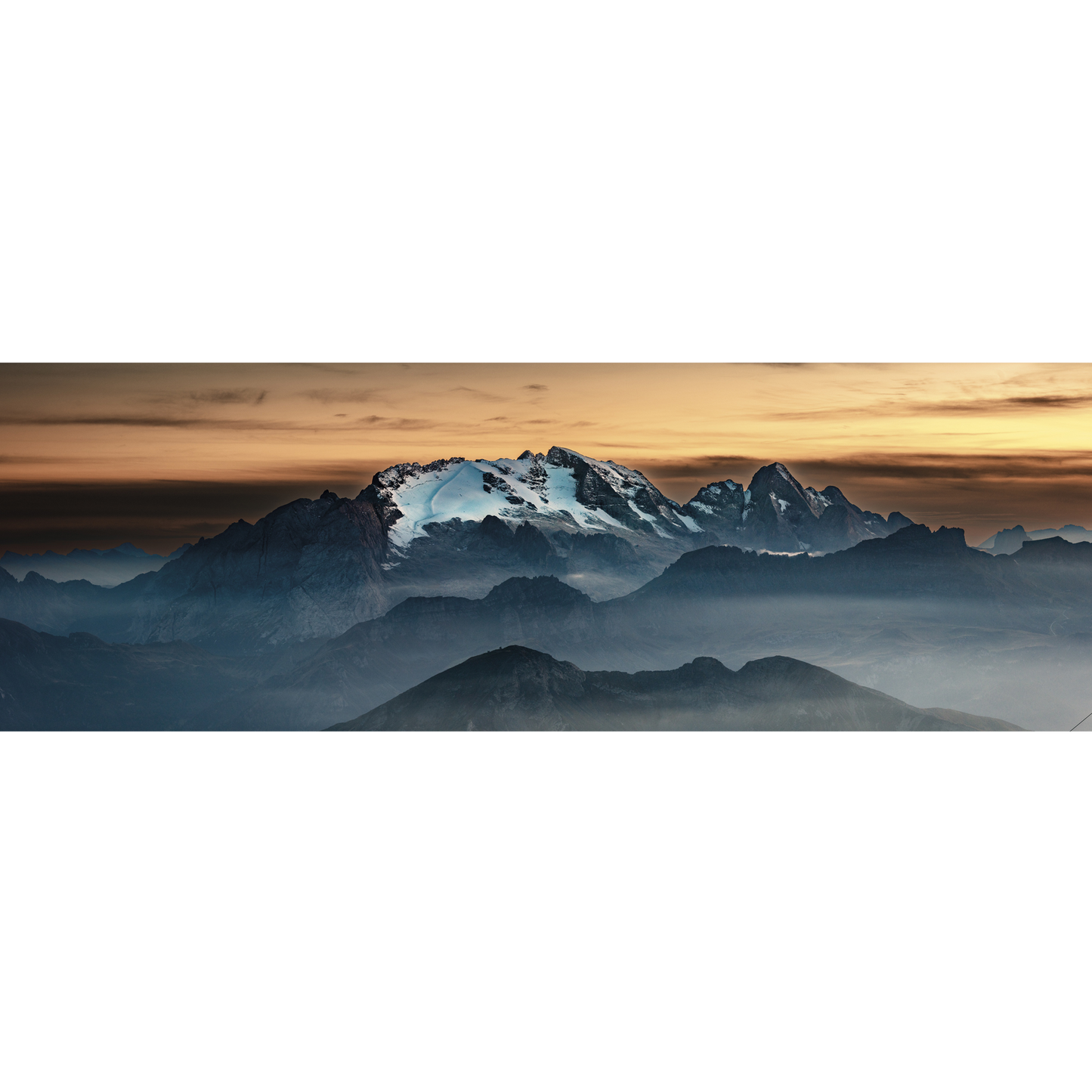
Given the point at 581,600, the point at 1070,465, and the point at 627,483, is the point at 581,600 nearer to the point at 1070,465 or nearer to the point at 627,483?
the point at 627,483

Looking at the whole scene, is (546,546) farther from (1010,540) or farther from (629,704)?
(1010,540)

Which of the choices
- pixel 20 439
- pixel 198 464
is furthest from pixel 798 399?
pixel 20 439

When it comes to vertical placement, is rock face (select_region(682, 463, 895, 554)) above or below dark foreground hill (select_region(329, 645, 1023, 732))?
above

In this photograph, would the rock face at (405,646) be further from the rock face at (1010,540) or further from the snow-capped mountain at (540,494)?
the rock face at (1010,540)

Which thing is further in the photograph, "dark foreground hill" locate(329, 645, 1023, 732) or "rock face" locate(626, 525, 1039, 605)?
"rock face" locate(626, 525, 1039, 605)

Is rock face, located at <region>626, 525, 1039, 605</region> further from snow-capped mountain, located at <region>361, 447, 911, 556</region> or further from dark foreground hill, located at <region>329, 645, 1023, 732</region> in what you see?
dark foreground hill, located at <region>329, 645, 1023, 732</region>

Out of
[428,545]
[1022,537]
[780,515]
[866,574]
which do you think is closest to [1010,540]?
[1022,537]

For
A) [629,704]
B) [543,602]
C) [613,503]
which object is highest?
[613,503]

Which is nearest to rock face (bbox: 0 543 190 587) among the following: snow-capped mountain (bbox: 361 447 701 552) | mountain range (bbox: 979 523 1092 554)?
snow-capped mountain (bbox: 361 447 701 552)

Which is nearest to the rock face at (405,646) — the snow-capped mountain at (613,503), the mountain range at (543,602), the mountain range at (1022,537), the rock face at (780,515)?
the mountain range at (543,602)
